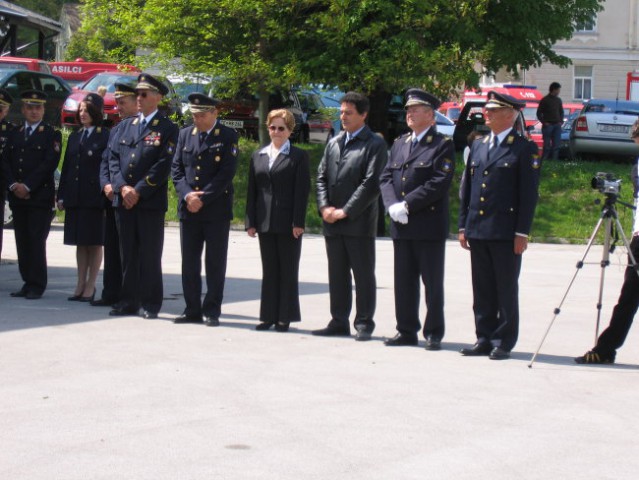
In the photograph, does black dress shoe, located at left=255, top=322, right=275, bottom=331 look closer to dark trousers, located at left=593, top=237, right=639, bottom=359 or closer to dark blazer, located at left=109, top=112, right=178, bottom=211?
dark blazer, located at left=109, top=112, right=178, bottom=211

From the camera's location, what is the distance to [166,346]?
9.62 meters

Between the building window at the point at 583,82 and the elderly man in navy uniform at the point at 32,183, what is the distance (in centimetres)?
5355

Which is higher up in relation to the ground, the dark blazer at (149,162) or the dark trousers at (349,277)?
the dark blazer at (149,162)

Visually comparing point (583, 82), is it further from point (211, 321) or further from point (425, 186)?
Result: point (425, 186)

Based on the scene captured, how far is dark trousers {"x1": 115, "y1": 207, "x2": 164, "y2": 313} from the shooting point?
1116cm

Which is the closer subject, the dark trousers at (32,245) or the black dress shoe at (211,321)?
the black dress shoe at (211,321)

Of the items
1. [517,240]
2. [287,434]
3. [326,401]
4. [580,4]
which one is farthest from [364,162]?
[580,4]

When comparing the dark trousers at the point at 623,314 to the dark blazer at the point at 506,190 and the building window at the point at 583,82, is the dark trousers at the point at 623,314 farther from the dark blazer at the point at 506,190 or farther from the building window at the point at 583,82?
the building window at the point at 583,82

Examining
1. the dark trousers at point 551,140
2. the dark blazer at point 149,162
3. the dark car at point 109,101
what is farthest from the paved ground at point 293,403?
the dark trousers at point 551,140

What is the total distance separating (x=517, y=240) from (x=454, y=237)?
39.3 feet

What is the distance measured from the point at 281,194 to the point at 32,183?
3.10 m

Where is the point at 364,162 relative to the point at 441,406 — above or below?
above

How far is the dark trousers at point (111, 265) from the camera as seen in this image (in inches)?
464

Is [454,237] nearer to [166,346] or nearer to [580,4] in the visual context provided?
[580,4]
